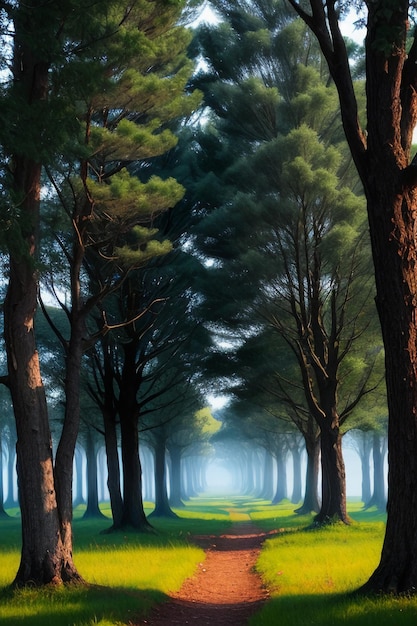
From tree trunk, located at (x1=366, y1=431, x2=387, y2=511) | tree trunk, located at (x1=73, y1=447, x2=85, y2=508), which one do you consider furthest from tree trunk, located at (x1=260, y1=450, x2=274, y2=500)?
tree trunk, located at (x1=366, y1=431, x2=387, y2=511)

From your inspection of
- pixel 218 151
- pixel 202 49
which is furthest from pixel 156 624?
pixel 202 49

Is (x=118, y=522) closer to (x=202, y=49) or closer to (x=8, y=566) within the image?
(x=8, y=566)

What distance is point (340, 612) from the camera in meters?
8.28

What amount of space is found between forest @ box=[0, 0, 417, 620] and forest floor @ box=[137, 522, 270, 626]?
64.0 inches

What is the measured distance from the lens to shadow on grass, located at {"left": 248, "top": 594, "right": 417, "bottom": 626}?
7.54 metres

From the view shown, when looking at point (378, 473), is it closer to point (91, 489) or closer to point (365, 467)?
point (365, 467)

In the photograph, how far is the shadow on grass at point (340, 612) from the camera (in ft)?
24.7

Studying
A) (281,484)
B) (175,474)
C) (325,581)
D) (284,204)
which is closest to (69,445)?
(325,581)

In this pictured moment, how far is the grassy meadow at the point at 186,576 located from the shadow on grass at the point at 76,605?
0.01 m

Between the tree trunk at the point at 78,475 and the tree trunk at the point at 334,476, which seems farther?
the tree trunk at the point at 78,475

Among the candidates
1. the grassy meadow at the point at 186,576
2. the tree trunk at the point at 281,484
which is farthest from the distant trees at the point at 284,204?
the tree trunk at the point at 281,484

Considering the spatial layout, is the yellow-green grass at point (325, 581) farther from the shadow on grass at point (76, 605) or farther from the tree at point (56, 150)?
the tree at point (56, 150)

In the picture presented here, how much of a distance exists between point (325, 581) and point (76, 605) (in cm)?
412

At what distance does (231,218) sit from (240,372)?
25.3 ft
